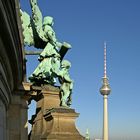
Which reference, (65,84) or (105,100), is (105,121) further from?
(65,84)

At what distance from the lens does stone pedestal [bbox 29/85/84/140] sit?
17.6 m

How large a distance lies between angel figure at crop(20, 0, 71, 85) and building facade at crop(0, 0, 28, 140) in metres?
3.31

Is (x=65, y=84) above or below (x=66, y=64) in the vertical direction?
below

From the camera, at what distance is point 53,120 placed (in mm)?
17719

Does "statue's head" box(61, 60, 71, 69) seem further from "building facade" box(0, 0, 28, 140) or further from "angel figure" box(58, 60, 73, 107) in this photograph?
"building facade" box(0, 0, 28, 140)

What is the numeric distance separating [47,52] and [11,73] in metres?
7.25

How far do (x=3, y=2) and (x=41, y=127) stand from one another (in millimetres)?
11732

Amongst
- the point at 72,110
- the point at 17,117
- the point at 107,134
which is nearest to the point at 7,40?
the point at 17,117

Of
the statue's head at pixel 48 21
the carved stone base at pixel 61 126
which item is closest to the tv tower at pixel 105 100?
the statue's head at pixel 48 21

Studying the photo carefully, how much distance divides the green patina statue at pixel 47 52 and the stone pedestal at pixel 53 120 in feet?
1.65

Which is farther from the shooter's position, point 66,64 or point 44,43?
point 44,43

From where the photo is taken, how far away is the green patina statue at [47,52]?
19.0 metres

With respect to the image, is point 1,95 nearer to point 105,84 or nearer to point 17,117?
point 17,117

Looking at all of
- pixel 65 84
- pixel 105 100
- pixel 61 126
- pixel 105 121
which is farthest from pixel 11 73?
pixel 105 100
